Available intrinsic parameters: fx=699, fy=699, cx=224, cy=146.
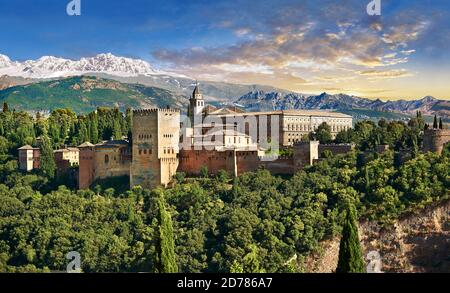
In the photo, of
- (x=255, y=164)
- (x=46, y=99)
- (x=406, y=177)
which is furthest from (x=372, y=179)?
(x=46, y=99)

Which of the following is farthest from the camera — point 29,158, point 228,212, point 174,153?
point 29,158

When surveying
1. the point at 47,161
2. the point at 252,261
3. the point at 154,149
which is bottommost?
the point at 252,261

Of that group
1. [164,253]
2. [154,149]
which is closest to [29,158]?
[154,149]

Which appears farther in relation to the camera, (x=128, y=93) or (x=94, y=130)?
(x=128, y=93)

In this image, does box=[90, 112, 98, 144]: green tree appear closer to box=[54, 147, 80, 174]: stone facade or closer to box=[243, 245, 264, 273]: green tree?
box=[54, 147, 80, 174]: stone facade

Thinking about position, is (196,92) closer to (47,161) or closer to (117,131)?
(117,131)

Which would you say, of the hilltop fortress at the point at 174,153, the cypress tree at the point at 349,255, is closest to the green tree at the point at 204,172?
the hilltop fortress at the point at 174,153

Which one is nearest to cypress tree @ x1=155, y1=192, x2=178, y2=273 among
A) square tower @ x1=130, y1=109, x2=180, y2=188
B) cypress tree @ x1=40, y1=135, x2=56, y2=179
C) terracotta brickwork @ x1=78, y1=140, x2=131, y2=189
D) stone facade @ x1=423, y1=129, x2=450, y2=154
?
square tower @ x1=130, y1=109, x2=180, y2=188

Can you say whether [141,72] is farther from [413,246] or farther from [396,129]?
[413,246]
